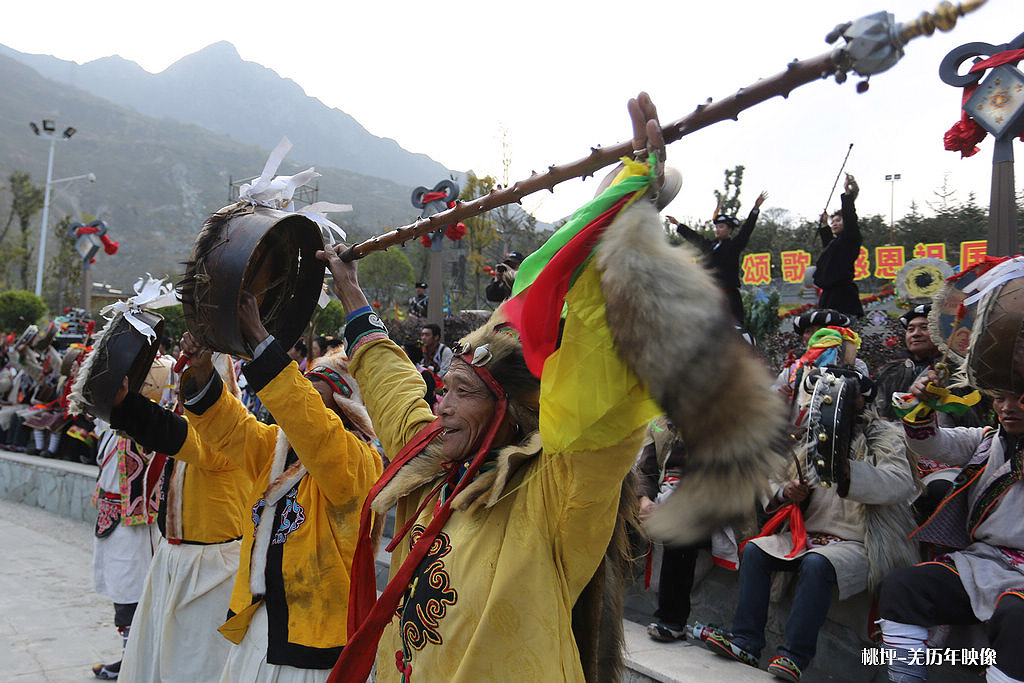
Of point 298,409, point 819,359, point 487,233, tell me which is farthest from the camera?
point 487,233

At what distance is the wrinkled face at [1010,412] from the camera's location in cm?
296

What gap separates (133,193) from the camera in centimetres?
11369

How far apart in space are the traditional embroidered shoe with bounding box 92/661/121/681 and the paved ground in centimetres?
5

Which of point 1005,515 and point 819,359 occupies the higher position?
point 819,359

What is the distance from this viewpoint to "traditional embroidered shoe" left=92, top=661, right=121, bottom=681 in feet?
16.2

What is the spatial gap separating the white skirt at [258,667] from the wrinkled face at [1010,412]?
9.40 ft

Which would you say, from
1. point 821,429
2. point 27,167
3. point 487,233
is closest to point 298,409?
point 821,429

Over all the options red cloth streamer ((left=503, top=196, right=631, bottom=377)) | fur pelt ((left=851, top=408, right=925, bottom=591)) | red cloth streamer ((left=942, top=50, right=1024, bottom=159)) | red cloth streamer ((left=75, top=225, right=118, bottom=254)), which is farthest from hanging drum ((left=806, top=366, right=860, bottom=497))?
red cloth streamer ((left=75, top=225, right=118, bottom=254))

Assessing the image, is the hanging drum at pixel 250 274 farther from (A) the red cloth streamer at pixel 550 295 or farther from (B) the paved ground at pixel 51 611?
(B) the paved ground at pixel 51 611

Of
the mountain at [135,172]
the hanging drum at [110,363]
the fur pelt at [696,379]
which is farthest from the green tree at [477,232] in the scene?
the mountain at [135,172]

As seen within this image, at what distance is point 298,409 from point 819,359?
336cm

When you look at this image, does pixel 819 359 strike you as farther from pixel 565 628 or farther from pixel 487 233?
pixel 487 233

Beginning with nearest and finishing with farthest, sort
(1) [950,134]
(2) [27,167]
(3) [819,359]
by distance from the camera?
(3) [819,359] → (1) [950,134] → (2) [27,167]

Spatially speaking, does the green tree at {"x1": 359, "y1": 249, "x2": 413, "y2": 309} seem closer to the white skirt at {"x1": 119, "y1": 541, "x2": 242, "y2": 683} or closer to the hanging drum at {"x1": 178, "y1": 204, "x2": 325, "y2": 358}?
the white skirt at {"x1": 119, "y1": 541, "x2": 242, "y2": 683}
